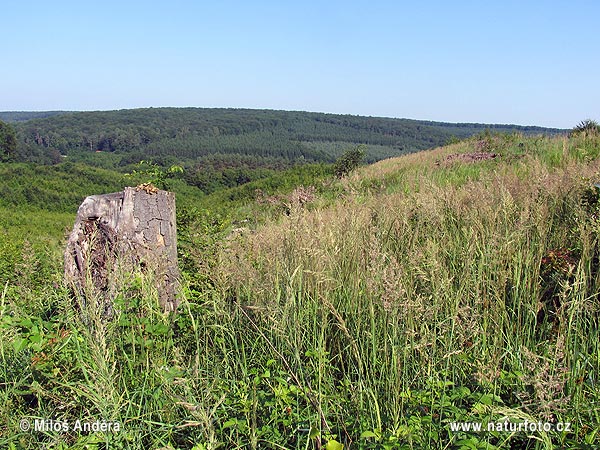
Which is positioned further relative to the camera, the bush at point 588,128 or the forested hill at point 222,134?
the forested hill at point 222,134

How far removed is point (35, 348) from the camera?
2.09 meters

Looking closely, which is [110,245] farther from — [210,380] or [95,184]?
[95,184]

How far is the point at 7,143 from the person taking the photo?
80.4 meters

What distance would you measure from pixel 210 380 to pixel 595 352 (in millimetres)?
1779

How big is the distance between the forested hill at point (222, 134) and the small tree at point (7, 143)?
1708 centimetres

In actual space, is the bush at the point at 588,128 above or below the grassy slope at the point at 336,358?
above

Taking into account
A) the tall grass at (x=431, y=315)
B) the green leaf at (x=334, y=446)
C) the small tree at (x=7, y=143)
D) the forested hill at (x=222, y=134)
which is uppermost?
the forested hill at (x=222, y=134)

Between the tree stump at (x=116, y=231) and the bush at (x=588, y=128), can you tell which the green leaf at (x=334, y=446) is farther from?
the bush at (x=588, y=128)

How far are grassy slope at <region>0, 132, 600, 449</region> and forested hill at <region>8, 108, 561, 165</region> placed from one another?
108m

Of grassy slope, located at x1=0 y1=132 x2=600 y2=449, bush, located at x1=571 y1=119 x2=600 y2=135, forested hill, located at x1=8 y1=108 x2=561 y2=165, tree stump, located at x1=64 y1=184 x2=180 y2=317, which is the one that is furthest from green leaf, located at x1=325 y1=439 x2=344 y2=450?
forested hill, located at x1=8 y1=108 x2=561 y2=165

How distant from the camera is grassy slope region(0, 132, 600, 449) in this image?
159 cm

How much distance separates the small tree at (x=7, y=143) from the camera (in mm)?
78719

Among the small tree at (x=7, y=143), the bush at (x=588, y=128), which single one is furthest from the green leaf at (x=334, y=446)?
the small tree at (x=7, y=143)

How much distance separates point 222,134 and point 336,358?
157 m
